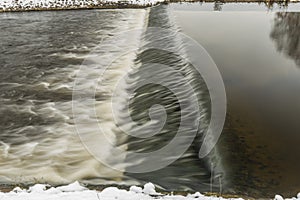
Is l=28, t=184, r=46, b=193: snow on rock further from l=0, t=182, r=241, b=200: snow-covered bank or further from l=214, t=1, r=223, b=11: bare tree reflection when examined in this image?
l=214, t=1, r=223, b=11: bare tree reflection

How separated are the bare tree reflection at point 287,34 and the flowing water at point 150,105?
0.05 meters

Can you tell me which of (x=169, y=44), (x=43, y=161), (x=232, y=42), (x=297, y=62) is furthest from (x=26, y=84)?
(x=297, y=62)

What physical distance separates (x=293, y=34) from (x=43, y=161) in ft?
42.4

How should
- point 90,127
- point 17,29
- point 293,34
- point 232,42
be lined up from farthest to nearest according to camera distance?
point 17,29 → point 293,34 → point 232,42 → point 90,127

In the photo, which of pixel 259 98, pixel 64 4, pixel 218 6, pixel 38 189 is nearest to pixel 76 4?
pixel 64 4

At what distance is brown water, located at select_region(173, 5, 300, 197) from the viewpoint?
6.12 m

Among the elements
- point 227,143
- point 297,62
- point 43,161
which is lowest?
point 43,161

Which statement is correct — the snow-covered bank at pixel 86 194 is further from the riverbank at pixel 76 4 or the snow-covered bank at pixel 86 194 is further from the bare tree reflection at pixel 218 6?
the riverbank at pixel 76 4

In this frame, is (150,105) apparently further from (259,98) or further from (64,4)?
(64,4)

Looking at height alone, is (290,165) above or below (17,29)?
below

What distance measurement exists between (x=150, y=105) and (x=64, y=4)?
756 inches

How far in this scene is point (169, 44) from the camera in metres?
14.6

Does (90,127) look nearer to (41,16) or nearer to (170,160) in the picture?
(170,160)

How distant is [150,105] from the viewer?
29.8 ft
